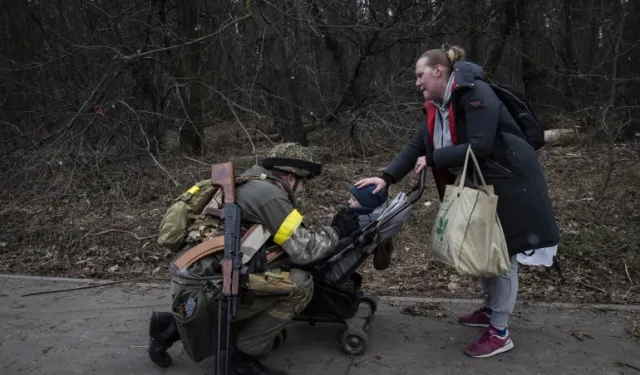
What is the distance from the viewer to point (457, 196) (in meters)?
3.19

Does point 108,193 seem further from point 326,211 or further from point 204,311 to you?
point 204,311

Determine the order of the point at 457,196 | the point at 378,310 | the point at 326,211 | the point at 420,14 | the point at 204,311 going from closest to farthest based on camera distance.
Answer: the point at 204,311 → the point at 457,196 → the point at 378,310 → the point at 326,211 → the point at 420,14

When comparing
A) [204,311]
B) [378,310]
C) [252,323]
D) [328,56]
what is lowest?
[378,310]

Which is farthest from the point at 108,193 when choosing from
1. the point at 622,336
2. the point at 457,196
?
the point at 622,336

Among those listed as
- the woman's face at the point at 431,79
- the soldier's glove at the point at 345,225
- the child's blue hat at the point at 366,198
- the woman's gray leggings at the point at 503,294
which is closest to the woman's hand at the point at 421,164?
the child's blue hat at the point at 366,198

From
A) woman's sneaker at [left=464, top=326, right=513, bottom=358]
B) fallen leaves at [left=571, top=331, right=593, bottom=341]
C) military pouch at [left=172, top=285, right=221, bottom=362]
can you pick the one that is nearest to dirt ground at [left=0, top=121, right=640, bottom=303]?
fallen leaves at [left=571, top=331, right=593, bottom=341]

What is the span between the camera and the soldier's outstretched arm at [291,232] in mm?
3047

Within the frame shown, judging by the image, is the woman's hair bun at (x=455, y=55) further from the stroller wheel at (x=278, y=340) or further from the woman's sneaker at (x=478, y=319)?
the stroller wheel at (x=278, y=340)

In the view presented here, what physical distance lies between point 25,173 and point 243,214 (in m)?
5.92

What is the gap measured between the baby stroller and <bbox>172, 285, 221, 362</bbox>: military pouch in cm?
73

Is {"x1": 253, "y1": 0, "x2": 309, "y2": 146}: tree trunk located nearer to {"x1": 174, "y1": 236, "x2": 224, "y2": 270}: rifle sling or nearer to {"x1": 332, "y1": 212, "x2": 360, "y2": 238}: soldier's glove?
{"x1": 332, "y1": 212, "x2": 360, "y2": 238}: soldier's glove

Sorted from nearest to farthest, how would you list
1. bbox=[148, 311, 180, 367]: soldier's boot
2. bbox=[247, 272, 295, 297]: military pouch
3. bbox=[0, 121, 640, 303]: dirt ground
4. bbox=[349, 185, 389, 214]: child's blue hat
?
bbox=[247, 272, 295, 297]: military pouch
bbox=[148, 311, 180, 367]: soldier's boot
bbox=[349, 185, 389, 214]: child's blue hat
bbox=[0, 121, 640, 303]: dirt ground

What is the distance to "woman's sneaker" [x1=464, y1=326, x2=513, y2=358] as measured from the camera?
11.3 ft

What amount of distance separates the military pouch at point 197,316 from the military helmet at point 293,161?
2.75ft
